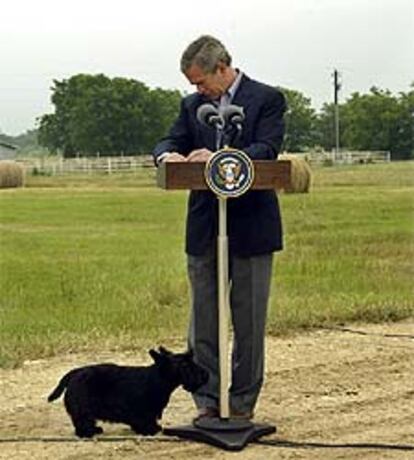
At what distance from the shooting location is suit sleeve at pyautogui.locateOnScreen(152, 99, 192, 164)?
538 cm

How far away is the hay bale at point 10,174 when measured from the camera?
106ft

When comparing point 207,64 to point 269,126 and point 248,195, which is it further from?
point 248,195

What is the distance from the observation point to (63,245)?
16109mm

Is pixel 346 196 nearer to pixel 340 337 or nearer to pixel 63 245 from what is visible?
pixel 63 245

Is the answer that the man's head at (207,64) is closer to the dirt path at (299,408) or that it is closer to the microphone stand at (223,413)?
the microphone stand at (223,413)

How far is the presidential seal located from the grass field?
2625 millimetres

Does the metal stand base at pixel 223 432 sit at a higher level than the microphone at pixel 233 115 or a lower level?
lower

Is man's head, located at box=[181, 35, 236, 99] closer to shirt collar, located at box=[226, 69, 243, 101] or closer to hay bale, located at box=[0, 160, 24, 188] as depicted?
shirt collar, located at box=[226, 69, 243, 101]

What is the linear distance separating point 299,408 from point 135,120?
60485 millimetres

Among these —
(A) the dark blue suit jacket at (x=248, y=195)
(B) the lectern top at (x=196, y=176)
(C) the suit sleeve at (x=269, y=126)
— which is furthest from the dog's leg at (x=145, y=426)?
(C) the suit sleeve at (x=269, y=126)

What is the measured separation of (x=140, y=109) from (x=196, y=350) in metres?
60.9

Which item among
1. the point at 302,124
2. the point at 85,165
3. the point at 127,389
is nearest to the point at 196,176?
the point at 127,389

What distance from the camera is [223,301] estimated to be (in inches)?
205

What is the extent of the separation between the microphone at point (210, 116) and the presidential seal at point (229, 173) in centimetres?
12
